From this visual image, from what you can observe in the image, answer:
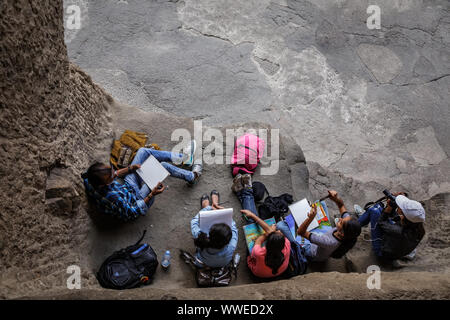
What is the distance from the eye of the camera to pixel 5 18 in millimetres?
2633

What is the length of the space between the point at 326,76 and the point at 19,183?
536 cm

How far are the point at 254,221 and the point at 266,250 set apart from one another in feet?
2.10

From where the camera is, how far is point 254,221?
399 centimetres

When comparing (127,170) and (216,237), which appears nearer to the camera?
(216,237)

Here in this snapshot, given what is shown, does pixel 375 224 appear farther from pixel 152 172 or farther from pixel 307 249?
pixel 152 172

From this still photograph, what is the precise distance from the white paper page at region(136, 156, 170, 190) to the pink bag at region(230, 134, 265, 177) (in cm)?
86

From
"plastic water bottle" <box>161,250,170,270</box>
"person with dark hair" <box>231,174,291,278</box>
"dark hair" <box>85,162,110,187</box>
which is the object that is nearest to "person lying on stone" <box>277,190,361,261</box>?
"person with dark hair" <box>231,174,291,278</box>

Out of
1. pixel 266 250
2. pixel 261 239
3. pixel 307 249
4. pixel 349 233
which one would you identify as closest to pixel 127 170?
pixel 261 239

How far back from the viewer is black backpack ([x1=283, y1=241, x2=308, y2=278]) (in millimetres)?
3607

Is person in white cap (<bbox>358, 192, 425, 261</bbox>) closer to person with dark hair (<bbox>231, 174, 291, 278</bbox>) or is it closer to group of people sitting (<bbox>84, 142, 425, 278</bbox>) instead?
group of people sitting (<bbox>84, 142, 425, 278</bbox>)

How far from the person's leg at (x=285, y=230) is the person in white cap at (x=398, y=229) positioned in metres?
0.97
